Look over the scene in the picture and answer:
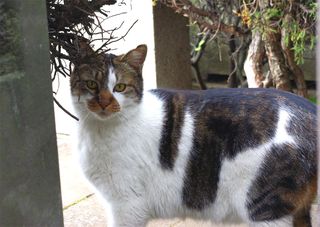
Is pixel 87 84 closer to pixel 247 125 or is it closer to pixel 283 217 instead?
pixel 247 125

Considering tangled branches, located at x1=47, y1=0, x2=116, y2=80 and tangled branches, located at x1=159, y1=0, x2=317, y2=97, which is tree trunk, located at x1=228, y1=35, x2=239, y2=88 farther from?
tangled branches, located at x1=47, y1=0, x2=116, y2=80

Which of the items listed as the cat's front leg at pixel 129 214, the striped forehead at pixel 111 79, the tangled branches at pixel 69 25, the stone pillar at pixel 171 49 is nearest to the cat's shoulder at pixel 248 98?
the striped forehead at pixel 111 79

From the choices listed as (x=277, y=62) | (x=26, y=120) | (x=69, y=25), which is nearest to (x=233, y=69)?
(x=277, y=62)

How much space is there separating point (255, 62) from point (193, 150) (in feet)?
6.69

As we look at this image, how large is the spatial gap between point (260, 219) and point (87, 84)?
3.56 feet

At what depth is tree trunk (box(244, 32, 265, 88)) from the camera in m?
4.88

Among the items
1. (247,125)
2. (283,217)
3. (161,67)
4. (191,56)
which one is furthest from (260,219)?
(191,56)

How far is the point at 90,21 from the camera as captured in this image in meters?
2.59

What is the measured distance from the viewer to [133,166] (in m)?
3.10

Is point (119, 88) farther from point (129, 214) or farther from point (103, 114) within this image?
point (129, 214)

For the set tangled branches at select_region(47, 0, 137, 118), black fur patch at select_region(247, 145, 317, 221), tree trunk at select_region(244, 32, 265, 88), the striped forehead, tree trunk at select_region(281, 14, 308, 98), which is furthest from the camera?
tree trunk at select_region(244, 32, 265, 88)

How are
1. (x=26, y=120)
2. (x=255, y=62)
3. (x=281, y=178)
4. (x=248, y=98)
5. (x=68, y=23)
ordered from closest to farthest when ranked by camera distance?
(x=26, y=120), (x=68, y=23), (x=281, y=178), (x=248, y=98), (x=255, y=62)

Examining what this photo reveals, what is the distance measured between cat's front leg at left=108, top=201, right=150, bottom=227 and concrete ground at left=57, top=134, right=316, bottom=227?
397 mm

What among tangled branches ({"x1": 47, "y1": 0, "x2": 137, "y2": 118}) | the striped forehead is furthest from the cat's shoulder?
tangled branches ({"x1": 47, "y1": 0, "x2": 137, "y2": 118})
